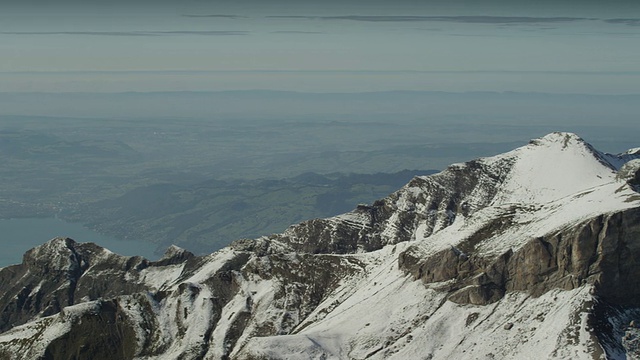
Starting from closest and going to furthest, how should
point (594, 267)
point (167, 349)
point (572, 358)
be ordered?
point (572, 358), point (594, 267), point (167, 349)

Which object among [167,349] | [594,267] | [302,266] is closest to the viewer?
[594,267]

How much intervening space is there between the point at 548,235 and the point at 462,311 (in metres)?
20.8

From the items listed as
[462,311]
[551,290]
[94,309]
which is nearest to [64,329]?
[94,309]

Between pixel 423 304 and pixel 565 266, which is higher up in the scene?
pixel 565 266

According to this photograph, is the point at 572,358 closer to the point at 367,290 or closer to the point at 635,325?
the point at 635,325

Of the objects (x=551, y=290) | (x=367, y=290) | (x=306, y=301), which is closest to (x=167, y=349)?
(x=306, y=301)

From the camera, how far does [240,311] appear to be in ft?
602

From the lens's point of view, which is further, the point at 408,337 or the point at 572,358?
the point at 408,337

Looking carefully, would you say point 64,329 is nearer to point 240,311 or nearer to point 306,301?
point 240,311

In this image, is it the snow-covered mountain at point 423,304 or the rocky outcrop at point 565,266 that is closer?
the snow-covered mountain at point 423,304

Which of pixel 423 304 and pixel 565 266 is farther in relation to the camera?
pixel 423 304

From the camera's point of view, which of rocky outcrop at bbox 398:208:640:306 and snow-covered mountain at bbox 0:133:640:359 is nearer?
snow-covered mountain at bbox 0:133:640:359

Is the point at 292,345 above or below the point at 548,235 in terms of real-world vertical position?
below

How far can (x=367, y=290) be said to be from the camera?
178 meters
